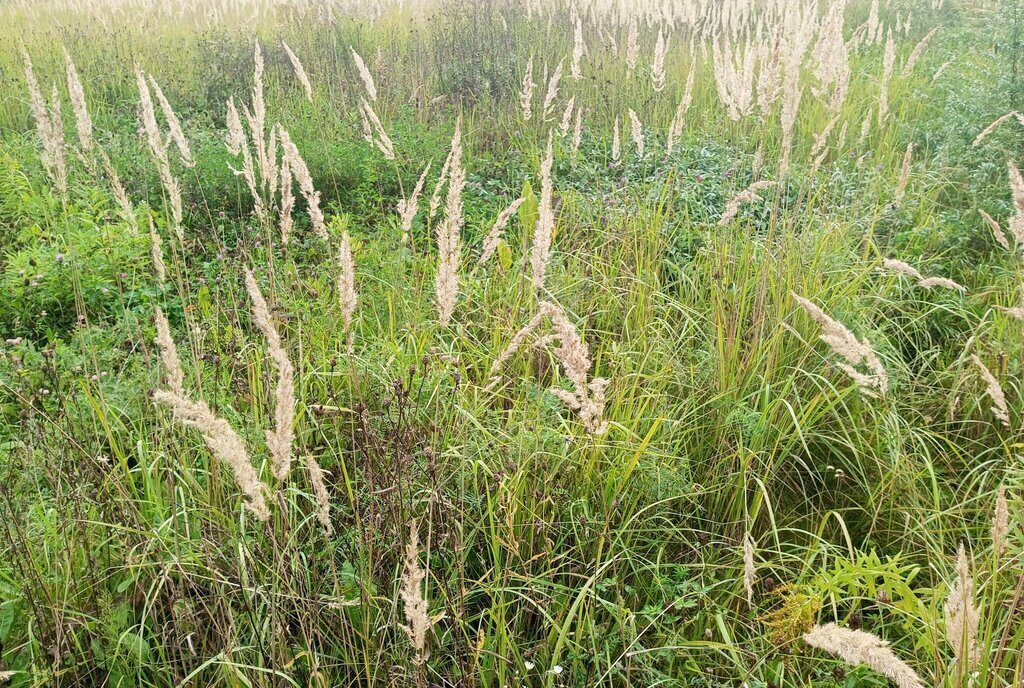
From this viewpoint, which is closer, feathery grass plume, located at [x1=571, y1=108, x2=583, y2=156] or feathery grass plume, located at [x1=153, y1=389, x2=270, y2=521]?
feathery grass plume, located at [x1=153, y1=389, x2=270, y2=521]

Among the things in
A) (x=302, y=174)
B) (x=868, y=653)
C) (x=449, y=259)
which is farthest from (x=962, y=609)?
(x=302, y=174)

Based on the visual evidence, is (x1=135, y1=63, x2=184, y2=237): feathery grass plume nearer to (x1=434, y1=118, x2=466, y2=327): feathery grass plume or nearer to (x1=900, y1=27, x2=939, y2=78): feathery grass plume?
(x1=434, y1=118, x2=466, y2=327): feathery grass plume

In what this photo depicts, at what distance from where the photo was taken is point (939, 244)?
4.09 metres

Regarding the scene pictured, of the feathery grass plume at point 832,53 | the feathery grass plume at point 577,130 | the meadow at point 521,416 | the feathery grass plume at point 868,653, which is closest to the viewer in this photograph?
the feathery grass plume at point 868,653

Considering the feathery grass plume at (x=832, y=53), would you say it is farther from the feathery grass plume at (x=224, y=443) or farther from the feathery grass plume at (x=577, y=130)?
the feathery grass plume at (x=224, y=443)

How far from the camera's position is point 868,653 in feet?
3.72

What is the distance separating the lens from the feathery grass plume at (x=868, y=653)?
1.11 meters

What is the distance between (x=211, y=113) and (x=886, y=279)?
5.21m

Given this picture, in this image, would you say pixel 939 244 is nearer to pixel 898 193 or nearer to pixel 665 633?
pixel 898 193

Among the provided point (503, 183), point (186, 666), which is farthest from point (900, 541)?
point (503, 183)

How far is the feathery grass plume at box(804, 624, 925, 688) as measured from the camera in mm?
1112

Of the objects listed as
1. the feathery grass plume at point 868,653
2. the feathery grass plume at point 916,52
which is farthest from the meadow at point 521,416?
the feathery grass plume at point 916,52

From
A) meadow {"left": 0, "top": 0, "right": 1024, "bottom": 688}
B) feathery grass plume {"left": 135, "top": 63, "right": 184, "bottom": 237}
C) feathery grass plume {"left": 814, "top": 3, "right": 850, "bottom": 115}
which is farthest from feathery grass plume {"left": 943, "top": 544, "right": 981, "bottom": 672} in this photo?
feathery grass plume {"left": 814, "top": 3, "right": 850, "bottom": 115}

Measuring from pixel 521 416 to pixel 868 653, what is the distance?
1513 millimetres
